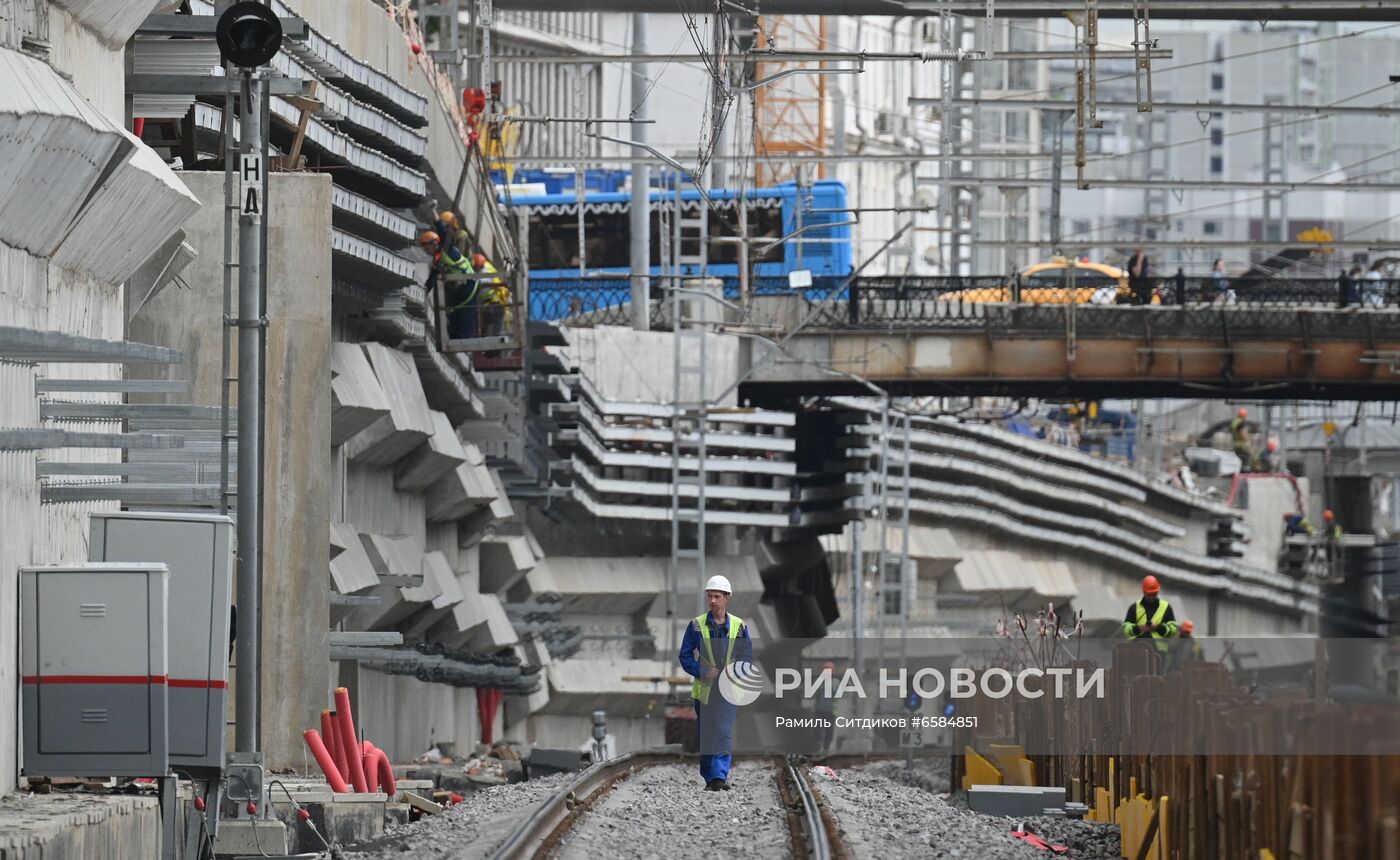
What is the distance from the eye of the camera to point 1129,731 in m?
19.8

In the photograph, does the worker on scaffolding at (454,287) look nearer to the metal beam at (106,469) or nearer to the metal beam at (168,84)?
the metal beam at (168,84)

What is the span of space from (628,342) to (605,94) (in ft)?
119

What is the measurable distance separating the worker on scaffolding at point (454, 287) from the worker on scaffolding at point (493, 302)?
28 cm

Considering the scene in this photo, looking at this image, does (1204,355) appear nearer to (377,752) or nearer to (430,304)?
(430,304)

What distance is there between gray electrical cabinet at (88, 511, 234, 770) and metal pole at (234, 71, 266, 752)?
31 centimetres

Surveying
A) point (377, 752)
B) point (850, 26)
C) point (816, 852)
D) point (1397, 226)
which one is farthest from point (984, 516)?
point (1397, 226)

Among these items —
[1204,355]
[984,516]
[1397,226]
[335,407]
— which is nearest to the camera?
[335,407]

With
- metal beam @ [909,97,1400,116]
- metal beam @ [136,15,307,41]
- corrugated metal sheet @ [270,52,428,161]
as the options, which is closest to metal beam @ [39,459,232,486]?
metal beam @ [136,15,307,41]

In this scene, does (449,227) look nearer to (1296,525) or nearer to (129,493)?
(129,493)

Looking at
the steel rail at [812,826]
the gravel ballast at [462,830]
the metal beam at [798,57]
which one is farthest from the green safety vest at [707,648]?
the metal beam at [798,57]

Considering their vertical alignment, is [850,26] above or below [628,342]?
above

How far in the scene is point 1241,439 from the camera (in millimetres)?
97875

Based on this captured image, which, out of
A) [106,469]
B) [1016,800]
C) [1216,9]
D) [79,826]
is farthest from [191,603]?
[1216,9]

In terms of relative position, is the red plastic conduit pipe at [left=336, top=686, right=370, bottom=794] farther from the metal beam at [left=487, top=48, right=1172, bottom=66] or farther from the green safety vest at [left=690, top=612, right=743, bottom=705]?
the metal beam at [left=487, top=48, right=1172, bottom=66]
